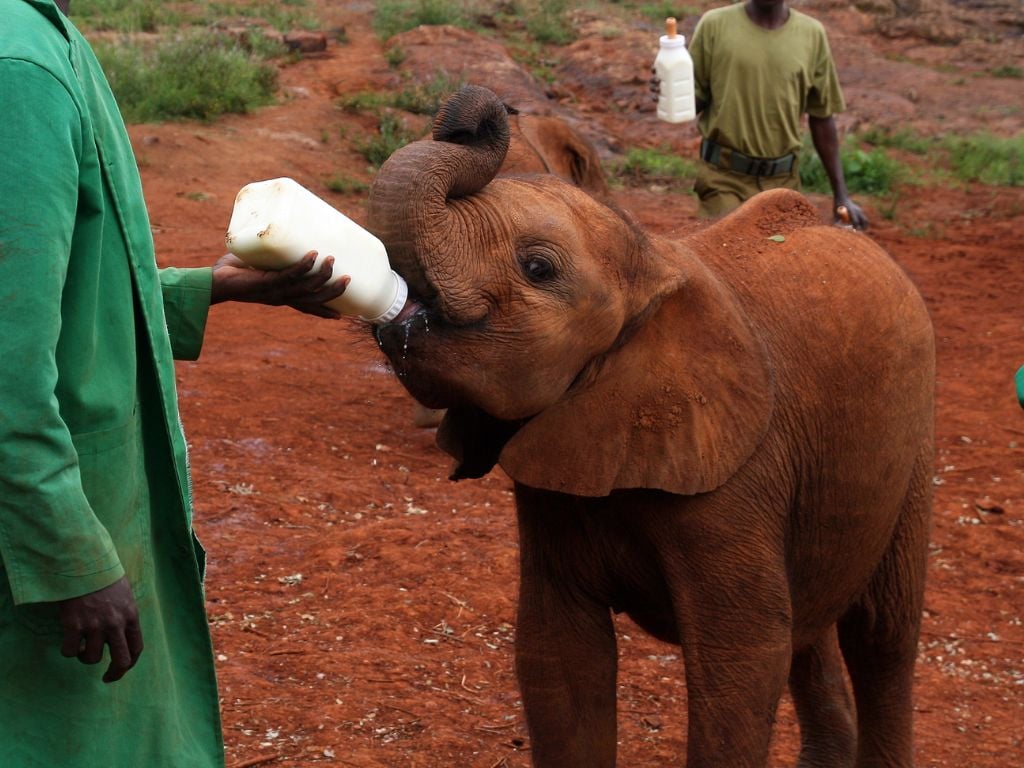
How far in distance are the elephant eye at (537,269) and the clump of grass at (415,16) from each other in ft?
57.6

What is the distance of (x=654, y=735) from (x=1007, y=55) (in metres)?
20.3

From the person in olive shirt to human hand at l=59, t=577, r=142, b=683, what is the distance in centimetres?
529

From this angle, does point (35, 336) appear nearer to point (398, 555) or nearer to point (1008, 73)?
point (398, 555)

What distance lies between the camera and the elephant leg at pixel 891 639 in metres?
4.40

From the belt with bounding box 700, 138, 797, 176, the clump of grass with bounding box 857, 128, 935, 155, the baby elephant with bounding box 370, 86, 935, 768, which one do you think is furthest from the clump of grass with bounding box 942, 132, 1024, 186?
the baby elephant with bounding box 370, 86, 935, 768

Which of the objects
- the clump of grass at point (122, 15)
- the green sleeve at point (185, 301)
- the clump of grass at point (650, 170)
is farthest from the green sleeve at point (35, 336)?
the clump of grass at point (122, 15)

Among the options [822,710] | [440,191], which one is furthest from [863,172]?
[440,191]

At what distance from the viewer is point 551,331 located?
3.16m

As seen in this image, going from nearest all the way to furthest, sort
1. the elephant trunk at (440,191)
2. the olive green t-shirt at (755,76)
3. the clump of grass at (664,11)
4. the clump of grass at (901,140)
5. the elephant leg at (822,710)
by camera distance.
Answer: the elephant trunk at (440,191), the elephant leg at (822,710), the olive green t-shirt at (755,76), the clump of grass at (901,140), the clump of grass at (664,11)

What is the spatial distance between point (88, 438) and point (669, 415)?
4.78 feet

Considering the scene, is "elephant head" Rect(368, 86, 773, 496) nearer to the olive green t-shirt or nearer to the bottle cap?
the bottle cap

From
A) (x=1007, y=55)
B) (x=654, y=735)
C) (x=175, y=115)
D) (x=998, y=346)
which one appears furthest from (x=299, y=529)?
(x=1007, y=55)

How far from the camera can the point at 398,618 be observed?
5637mm

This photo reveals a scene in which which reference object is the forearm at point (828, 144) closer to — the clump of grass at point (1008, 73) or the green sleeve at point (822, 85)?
the green sleeve at point (822, 85)
